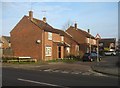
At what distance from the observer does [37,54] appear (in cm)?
4412

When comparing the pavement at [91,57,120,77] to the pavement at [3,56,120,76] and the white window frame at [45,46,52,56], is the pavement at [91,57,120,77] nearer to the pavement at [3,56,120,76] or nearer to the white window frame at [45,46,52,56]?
the pavement at [3,56,120,76]

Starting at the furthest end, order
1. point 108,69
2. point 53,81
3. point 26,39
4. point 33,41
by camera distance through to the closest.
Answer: point 26,39, point 33,41, point 108,69, point 53,81

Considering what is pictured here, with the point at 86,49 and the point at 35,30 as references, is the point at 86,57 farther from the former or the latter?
the point at 86,49

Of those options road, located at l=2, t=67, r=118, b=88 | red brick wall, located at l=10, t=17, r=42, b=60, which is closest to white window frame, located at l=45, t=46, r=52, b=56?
red brick wall, located at l=10, t=17, r=42, b=60

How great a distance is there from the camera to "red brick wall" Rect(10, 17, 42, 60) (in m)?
44.5

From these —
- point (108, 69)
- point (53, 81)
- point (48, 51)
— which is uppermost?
point (48, 51)

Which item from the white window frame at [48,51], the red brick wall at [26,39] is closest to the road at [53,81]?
the red brick wall at [26,39]

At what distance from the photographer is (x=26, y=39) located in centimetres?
4600

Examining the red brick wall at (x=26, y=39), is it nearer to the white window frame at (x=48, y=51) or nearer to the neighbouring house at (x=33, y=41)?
the neighbouring house at (x=33, y=41)

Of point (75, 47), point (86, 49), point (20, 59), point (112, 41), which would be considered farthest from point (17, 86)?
point (112, 41)

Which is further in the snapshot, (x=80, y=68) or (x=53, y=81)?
(x=80, y=68)

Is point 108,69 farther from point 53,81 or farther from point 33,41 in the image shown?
point 33,41

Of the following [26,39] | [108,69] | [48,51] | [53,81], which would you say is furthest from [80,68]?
[26,39]

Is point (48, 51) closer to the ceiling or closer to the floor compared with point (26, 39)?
closer to the floor
